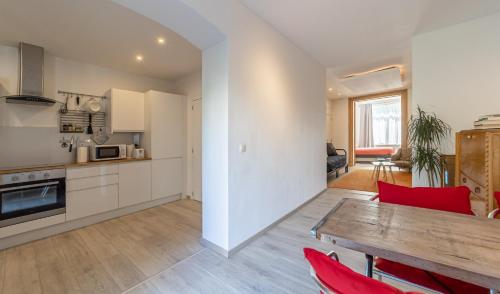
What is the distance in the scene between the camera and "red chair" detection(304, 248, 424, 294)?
562mm

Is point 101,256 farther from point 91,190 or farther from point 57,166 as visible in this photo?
point 57,166

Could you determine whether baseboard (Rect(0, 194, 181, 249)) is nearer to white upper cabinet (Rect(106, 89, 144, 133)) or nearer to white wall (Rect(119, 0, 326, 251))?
white upper cabinet (Rect(106, 89, 144, 133))

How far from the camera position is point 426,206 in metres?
1.51

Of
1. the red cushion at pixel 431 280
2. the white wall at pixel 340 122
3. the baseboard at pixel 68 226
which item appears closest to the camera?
the red cushion at pixel 431 280

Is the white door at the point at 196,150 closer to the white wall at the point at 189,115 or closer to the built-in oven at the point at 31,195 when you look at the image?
the white wall at the point at 189,115

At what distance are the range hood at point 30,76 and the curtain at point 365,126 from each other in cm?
1152

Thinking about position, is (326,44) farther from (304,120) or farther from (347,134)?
(347,134)

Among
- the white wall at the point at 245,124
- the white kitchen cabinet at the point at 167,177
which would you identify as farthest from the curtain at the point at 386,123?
the white kitchen cabinet at the point at 167,177

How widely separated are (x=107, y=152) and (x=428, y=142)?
501cm

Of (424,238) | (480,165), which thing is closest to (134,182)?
(424,238)

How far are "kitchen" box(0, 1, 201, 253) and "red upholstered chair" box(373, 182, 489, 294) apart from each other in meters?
3.04

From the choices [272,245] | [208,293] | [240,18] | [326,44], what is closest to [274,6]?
[240,18]

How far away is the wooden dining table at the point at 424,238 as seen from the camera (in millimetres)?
791

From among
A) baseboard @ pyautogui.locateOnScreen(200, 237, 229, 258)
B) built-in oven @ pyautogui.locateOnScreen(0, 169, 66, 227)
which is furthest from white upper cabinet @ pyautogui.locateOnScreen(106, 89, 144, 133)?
baseboard @ pyautogui.locateOnScreen(200, 237, 229, 258)
